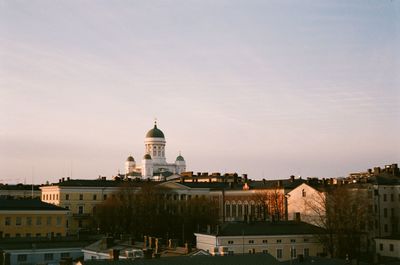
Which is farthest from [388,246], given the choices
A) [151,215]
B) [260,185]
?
[260,185]

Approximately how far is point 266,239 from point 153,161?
109m

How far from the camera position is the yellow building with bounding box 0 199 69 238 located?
77625 millimetres

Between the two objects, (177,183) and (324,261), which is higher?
(177,183)

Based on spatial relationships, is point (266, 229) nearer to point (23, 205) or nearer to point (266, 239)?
point (266, 239)

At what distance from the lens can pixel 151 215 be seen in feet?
303

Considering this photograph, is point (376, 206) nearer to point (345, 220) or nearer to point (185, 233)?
point (345, 220)

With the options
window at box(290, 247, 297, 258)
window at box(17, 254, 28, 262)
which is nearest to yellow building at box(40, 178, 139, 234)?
window at box(290, 247, 297, 258)

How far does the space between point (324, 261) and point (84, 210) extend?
229ft

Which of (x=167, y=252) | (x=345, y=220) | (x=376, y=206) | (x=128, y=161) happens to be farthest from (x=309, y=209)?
(x=128, y=161)

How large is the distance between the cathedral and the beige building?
9884cm

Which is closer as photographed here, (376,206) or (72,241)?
(72,241)

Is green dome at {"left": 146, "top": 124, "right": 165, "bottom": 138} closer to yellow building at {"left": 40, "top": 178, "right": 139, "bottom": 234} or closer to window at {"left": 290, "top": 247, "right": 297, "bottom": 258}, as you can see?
yellow building at {"left": 40, "top": 178, "right": 139, "bottom": 234}

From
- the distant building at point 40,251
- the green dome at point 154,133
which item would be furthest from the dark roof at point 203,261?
the green dome at point 154,133

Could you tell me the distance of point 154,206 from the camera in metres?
96.6
